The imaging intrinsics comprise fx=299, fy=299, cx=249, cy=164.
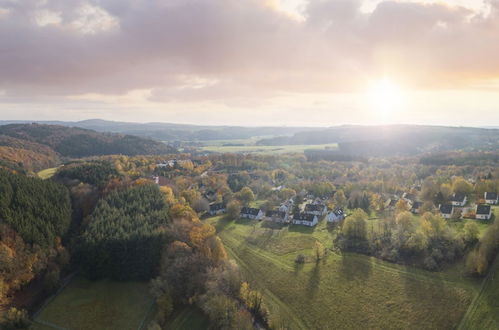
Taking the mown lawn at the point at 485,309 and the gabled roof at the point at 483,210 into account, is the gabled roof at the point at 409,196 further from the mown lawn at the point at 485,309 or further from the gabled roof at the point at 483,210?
the mown lawn at the point at 485,309

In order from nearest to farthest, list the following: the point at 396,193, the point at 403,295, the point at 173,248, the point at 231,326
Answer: the point at 231,326
the point at 403,295
the point at 173,248
the point at 396,193

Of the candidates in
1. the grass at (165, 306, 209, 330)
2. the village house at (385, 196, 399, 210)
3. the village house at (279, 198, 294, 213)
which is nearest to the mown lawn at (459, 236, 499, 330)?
the grass at (165, 306, 209, 330)

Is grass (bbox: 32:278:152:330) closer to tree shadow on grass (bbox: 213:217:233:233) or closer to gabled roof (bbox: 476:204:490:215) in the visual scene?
tree shadow on grass (bbox: 213:217:233:233)

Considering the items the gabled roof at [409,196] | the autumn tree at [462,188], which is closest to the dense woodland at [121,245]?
the gabled roof at [409,196]

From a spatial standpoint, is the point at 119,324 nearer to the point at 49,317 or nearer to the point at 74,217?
the point at 49,317

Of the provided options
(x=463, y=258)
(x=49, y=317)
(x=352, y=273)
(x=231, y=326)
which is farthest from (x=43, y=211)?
(x=463, y=258)

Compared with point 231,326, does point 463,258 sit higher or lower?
higher
